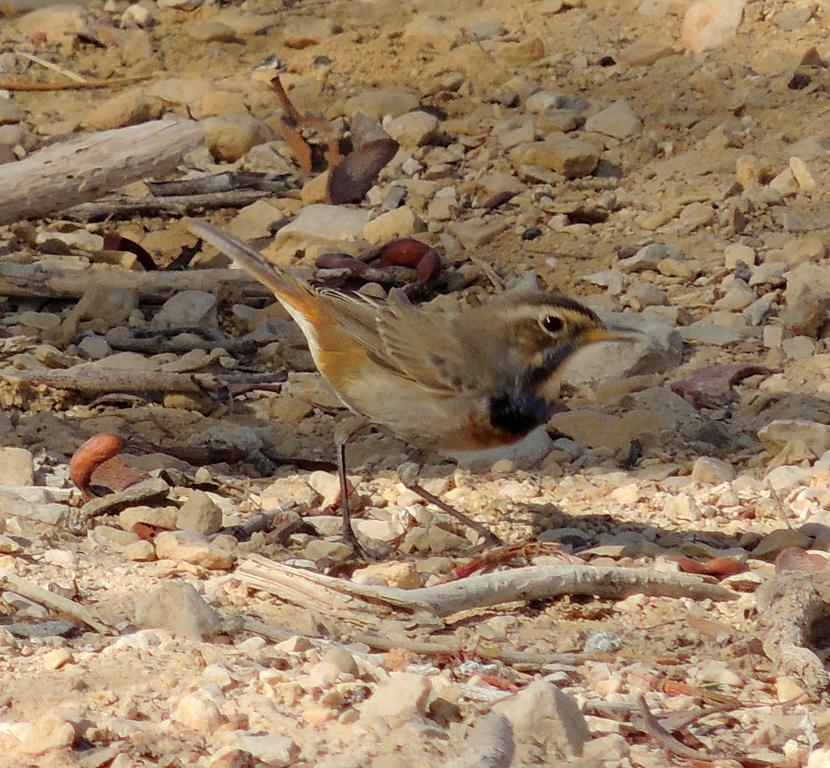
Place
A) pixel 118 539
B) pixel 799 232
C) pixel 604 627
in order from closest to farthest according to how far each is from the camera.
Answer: pixel 604 627, pixel 118 539, pixel 799 232

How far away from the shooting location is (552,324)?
20.5 feet

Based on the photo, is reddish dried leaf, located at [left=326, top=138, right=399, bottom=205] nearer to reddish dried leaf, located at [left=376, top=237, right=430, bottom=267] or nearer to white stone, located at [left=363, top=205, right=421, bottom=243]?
white stone, located at [left=363, top=205, right=421, bottom=243]

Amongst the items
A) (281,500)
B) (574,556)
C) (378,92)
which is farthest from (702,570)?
(378,92)

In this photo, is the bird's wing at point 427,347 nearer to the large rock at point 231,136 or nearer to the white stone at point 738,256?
the white stone at point 738,256

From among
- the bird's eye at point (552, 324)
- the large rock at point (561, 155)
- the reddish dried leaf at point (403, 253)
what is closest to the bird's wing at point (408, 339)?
the bird's eye at point (552, 324)

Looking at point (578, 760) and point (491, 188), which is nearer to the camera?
point (578, 760)

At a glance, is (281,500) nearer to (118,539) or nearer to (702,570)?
(118,539)

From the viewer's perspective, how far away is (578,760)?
392 cm

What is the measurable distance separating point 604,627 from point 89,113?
7287 mm

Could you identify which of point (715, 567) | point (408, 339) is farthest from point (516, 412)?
point (715, 567)

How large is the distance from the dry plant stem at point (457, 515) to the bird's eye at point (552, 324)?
2.86ft

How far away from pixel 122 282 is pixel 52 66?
379cm

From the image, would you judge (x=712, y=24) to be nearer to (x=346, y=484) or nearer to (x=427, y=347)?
(x=427, y=347)

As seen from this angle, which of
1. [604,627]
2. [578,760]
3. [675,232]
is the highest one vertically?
[578,760]
